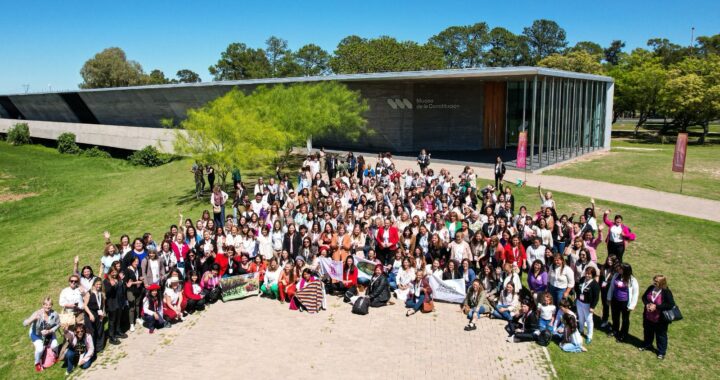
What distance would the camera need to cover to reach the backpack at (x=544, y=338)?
9.21 m

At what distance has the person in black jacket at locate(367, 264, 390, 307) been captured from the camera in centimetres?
1095

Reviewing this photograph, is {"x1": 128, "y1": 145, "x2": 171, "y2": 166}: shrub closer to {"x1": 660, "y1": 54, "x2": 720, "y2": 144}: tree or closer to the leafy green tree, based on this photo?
{"x1": 660, "y1": 54, "x2": 720, "y2": 144}: tree

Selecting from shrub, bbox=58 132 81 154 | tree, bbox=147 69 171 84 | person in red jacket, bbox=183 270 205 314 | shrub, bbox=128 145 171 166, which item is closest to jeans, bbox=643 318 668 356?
person in red jacket, bbox=183 270 205 314

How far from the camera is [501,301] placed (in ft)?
33.4

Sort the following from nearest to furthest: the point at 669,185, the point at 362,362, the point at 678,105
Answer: the point at 362,362, the point at 669,185, the point at 678,105

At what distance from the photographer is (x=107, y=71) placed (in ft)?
293

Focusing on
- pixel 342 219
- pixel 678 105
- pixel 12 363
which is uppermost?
pixel 678 105

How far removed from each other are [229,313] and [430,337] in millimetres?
4269

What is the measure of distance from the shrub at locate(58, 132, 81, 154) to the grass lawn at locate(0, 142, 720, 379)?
13491 mm

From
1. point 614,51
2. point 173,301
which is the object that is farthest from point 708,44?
point 173,301

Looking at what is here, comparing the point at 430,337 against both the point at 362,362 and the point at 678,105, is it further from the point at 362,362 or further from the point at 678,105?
the point at 678,105

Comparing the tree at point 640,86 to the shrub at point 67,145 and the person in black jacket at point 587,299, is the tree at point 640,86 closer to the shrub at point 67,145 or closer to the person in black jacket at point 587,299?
the person in black jacket at point 587,299

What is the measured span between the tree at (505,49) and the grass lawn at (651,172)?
6961 cm

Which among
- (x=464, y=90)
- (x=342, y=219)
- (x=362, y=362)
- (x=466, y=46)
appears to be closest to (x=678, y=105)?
(x=464, y=90)
